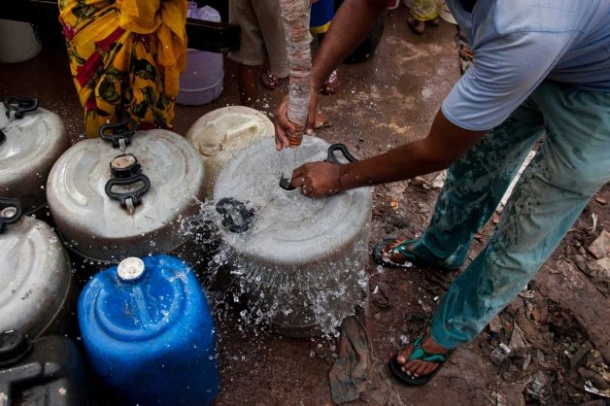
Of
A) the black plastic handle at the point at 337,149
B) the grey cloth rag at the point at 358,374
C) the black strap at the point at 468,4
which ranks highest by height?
the black strap at the point at 468,4

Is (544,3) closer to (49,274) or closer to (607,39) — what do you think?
(607,39)

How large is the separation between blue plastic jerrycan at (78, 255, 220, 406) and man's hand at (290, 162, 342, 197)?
57 cm

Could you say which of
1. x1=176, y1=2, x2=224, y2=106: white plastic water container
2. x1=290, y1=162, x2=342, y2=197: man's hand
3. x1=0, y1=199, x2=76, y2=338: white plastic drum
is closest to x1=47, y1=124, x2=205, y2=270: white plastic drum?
x1=0, y1=199, x2=76, y2=338: white plastic drum

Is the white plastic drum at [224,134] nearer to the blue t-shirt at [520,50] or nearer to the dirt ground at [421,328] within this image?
the dirt ground at [421,328]

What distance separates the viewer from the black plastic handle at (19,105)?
7.30 feet

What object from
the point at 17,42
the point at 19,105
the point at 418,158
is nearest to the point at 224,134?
the point at 19,105

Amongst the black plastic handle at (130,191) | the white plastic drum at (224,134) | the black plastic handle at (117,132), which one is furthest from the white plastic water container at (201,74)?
the black plastic handle at (130,191)

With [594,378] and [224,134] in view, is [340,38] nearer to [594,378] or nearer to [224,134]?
[224,134]

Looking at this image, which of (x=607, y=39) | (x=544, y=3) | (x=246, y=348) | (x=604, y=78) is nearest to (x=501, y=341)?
(x=246, y=348)

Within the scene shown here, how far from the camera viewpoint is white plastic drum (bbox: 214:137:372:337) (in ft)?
6.27

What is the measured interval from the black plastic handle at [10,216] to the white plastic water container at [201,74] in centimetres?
180

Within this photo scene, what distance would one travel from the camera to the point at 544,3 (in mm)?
1263

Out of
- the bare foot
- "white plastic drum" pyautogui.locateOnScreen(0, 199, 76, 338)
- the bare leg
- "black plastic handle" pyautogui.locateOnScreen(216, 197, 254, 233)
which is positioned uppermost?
"black plastic handle" pyautogui.locateOnScreen(216, 197, 254, 233)

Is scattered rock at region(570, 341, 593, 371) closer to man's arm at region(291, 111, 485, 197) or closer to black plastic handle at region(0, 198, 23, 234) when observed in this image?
man's arm at region(291, 111, 485, 197)
